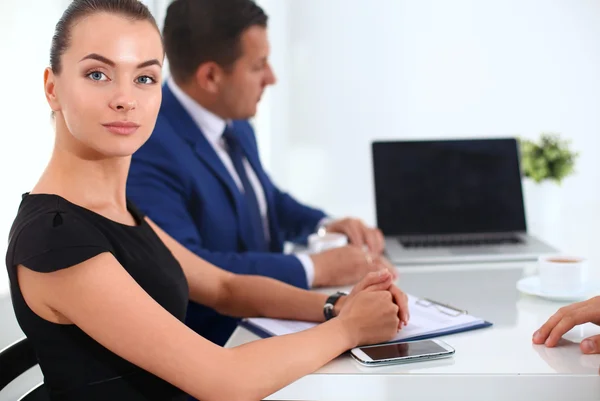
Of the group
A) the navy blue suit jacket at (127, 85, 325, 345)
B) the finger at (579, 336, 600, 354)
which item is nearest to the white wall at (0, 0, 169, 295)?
the navy blue suit jacket at (127, 85, 325, 345)

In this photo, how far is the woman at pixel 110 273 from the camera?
95 cm

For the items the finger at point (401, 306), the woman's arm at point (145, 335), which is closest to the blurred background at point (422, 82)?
the finger at point (401, 306)

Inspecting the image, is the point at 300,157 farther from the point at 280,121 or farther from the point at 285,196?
the point at 285,196

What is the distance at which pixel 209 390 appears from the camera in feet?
3.18

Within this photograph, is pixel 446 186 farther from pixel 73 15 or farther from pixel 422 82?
pixel 422 82

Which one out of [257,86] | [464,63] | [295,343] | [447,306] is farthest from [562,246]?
[295,343]

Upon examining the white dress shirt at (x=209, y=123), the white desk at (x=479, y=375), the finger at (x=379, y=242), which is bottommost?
the white desk at (x=479, y=375)

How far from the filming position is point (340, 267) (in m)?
1.61

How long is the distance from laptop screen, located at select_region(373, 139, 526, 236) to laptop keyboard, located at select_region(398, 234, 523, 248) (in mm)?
51

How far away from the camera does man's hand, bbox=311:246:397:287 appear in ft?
5.23

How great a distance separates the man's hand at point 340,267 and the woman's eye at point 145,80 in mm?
666

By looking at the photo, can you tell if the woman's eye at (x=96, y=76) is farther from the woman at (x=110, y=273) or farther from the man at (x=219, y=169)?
the man at (x=219, y=169)

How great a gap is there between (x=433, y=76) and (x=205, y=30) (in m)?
3.12

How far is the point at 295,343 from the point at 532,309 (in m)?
0.54
